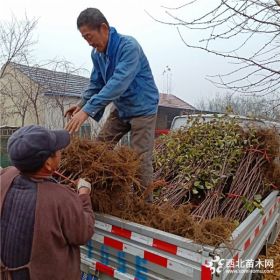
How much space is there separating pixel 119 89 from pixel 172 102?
68.9 ft

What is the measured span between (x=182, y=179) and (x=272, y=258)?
1405mm

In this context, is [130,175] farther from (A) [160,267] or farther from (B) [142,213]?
(A) [160,267]

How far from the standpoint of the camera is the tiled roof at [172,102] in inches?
843

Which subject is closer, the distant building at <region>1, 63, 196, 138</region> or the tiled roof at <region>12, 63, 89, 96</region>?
the distant building at <region>1, 63, 196, 138</region>

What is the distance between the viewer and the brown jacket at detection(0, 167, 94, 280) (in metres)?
1.49

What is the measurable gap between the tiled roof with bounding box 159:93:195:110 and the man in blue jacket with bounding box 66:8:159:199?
17909mm

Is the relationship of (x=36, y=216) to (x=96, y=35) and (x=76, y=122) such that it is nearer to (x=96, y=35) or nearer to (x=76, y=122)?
(x=76, y=122)

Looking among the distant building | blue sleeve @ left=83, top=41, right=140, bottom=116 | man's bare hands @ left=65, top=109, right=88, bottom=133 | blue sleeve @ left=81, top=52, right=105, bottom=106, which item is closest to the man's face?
blue sleeve @ left=83, top=41, right=140, bottom=116

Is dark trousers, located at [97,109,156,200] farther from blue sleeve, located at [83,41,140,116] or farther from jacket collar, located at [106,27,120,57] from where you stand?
jacket collar, located at [106,27,120,57]

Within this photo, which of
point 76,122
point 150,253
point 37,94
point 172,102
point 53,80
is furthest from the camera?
point 172,102

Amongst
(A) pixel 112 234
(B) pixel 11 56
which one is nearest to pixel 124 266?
(A) pixel 112 234

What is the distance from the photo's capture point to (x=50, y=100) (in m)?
14.9

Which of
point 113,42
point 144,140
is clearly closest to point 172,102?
point 144,140

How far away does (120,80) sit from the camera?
7.50ft
